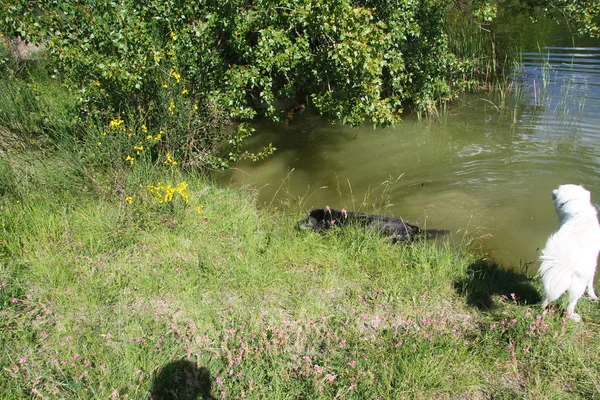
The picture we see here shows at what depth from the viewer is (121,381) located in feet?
8.64

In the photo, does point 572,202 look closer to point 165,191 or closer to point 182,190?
point 182,190

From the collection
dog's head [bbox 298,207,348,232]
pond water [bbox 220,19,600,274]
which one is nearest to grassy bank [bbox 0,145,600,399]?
dog's head [bbox 298,207,348,232]

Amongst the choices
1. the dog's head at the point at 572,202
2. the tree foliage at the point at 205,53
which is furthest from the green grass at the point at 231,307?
the tree foliage at the point at 205,53

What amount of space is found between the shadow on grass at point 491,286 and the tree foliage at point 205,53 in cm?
239

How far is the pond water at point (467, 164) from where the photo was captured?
535 centimetres

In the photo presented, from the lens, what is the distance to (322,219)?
4859 millimetres

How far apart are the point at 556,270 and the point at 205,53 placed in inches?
186

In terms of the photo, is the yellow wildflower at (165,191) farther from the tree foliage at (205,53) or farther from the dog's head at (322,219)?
the dog's head at (322,219)

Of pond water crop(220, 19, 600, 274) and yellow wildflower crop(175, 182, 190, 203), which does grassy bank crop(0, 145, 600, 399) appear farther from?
pond water crop(220, 19, 600, 274)

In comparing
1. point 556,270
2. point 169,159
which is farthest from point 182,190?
point 556,270

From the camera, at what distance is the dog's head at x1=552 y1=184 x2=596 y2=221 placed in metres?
3.46

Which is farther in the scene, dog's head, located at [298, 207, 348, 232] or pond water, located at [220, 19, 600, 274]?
pond water, located at [220, 19, 600, 274]

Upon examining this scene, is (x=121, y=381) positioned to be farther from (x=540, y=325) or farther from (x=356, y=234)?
(x=540, y=325)

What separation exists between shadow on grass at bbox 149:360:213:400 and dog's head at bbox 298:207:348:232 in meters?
2.12
